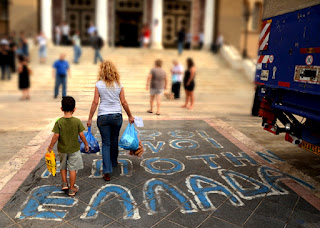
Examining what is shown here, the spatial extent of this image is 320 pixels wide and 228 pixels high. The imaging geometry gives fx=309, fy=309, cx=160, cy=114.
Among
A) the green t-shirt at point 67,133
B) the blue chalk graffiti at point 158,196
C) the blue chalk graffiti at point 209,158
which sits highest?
the green t-shirt at point 67,133

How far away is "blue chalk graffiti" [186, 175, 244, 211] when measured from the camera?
13.5 feet

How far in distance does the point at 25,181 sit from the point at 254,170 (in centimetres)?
372

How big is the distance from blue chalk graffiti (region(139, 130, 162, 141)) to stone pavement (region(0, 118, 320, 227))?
91 cm

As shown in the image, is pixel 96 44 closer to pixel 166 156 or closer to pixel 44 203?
pixel 166 156

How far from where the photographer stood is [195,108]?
11.1m

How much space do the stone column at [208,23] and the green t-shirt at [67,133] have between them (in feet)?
68.6

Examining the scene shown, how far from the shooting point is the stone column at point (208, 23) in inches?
919

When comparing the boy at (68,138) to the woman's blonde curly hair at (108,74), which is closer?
the boy at (68,138)

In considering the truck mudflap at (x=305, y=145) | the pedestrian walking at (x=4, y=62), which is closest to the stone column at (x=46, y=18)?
the pedestrian walking at (x=4, y=62)

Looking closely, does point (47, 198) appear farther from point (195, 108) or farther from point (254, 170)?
point (195, 108)

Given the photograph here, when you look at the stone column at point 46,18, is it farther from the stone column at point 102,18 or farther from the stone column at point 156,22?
the stone column at point 156,22

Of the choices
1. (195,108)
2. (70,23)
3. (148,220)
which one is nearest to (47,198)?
(148,220)

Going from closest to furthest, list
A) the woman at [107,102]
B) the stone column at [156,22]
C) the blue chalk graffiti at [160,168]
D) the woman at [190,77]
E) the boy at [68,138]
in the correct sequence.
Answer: the boy at [68,138] < the woman at [107,102] < the blue chalk graffiti at [160,168] < the woman at [190,77] < the stone column at [156,22]

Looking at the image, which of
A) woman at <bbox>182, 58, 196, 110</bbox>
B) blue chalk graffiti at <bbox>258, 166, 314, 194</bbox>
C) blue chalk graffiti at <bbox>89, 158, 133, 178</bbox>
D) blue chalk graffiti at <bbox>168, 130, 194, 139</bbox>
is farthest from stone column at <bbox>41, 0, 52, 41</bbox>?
blue chalk graffiti at <bbox>258, 166, 314, 194</bbox>
